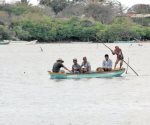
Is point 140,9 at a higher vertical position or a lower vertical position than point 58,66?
lower

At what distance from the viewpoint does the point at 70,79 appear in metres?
39.4

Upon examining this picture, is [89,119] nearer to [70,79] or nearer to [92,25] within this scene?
[70,79]

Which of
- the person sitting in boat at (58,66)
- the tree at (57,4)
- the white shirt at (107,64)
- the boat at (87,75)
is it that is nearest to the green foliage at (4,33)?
the tree at (57,4)

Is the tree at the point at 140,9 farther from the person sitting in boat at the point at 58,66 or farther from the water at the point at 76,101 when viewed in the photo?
the person sitting in boat at the point at 58,66

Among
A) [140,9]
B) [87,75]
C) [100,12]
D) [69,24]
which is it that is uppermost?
[87,75]

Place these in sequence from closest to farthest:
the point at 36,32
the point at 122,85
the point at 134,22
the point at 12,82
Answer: the point at 122,85
the point at 12,82
the point at 36,32
the point at 134,22

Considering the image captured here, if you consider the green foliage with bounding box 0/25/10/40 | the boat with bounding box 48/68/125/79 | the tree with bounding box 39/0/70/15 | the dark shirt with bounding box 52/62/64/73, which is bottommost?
the green foliage with bounding box 0/25/10/40

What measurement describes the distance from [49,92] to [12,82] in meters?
7.48

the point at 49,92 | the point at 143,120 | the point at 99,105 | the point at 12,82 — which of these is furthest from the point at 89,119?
the point at 12,82

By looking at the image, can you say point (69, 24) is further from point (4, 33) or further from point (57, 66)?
point (57, 66)

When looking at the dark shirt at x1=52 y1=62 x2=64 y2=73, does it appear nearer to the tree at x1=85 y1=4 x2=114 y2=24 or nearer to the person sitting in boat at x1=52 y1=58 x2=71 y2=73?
the person sitting in boat at x1=52 y1=58 x2=71 y2=73

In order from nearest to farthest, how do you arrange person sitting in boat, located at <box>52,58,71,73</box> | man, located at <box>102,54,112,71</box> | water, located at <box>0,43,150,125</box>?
water, located at <box>0,43,150,125</box>
person sitting in boat, located at <box>52,58,71,73</box>
man, located at <box>102,54,112,71</box>

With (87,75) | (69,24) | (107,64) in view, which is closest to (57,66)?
(87,75)

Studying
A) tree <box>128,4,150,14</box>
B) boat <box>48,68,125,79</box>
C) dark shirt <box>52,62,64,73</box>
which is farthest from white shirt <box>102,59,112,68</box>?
tree <box>128,4,150,14</box>
